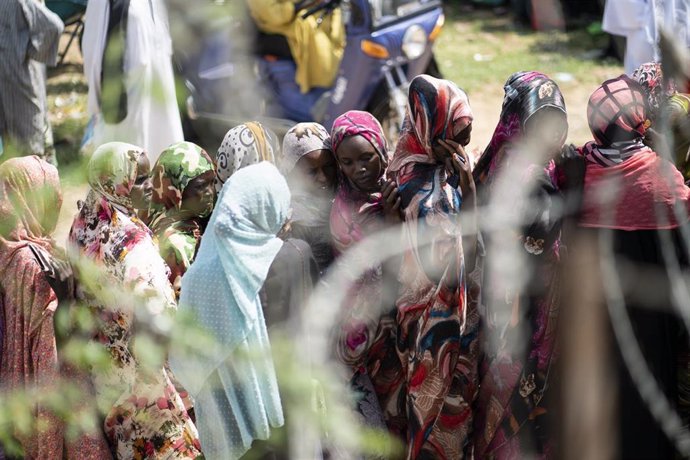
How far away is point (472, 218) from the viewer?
11.0 feet

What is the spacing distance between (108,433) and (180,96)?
1268 millimetres

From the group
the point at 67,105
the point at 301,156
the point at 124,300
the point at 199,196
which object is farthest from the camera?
the point at 67,105

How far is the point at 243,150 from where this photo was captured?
3.63 metres

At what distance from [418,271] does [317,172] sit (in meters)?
0.55

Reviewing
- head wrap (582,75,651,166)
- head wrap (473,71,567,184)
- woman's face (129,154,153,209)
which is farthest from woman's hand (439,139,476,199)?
woman's face (129,154,153,209)

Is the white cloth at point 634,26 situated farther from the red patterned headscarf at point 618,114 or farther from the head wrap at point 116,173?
the head wrap at point 116,173

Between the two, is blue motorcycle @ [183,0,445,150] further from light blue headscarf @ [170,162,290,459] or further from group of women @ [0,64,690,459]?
light blue headscarf @ [170,162,290,459]

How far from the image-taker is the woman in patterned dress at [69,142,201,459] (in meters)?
3.17

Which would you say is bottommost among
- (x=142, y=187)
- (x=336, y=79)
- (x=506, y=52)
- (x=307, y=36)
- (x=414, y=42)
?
(x=506, y=52)

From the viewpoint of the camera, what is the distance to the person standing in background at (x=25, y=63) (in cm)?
620

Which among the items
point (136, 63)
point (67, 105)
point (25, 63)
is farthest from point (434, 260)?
point (67, 105)

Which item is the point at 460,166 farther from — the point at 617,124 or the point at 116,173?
the point at 116,173

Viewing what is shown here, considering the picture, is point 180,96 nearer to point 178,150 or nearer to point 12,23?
point 178,150

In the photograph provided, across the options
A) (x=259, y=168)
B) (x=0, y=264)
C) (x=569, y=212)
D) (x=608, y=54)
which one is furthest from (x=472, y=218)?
(x=608, y=54)
